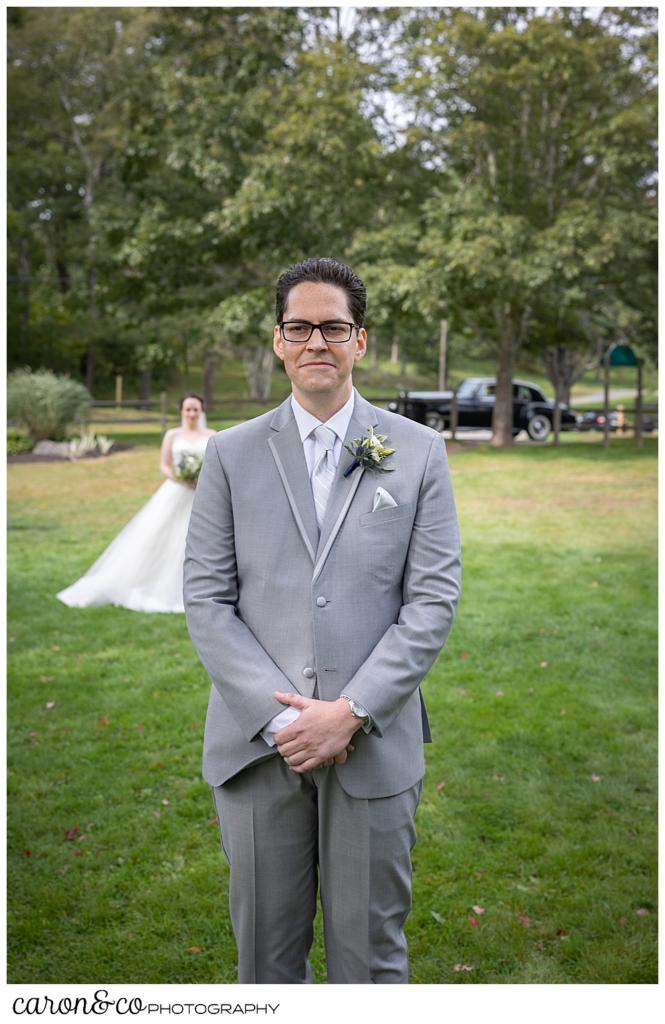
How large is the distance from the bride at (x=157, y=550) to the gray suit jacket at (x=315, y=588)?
5.20 meters

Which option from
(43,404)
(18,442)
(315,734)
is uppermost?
(43,404)

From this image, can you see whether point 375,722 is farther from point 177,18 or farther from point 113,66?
point 113,66

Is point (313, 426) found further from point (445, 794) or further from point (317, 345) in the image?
point (445, 794)

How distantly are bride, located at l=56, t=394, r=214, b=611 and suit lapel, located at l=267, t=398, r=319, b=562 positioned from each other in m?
5.17

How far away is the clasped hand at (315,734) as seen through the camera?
2.14 m

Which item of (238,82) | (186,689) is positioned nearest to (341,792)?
(186,689)

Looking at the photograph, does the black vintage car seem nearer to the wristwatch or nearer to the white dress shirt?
the white dress shirt

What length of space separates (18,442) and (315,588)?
49.8 ft

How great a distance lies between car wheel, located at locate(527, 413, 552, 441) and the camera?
69.0ft

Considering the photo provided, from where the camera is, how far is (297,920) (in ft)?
7.77

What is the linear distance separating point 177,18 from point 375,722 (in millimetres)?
20825

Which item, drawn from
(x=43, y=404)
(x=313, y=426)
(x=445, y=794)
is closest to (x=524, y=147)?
(x=43, y=404)

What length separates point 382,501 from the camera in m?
2.25

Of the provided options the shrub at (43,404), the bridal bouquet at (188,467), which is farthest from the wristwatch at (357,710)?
the shrub at (43,404)
